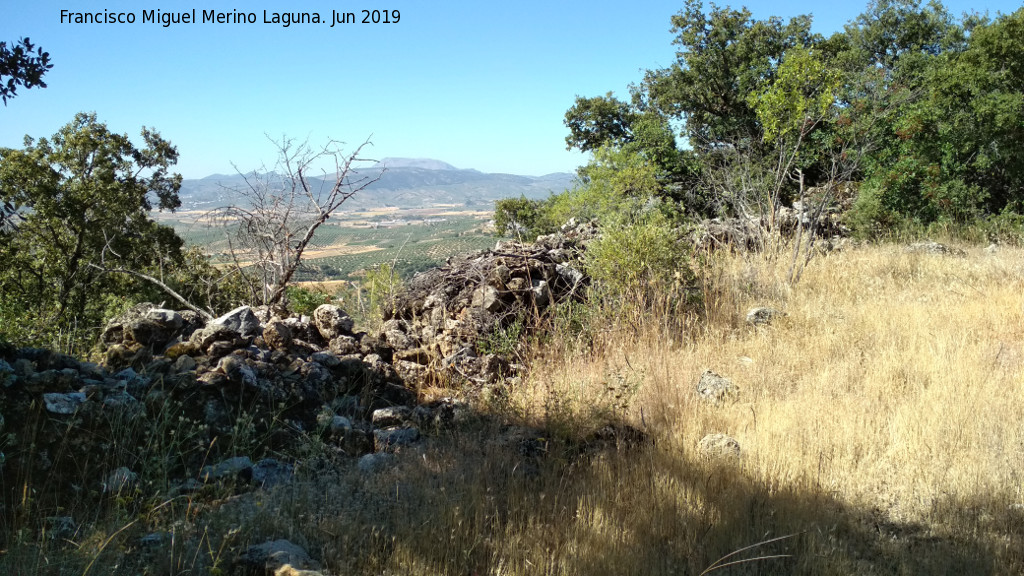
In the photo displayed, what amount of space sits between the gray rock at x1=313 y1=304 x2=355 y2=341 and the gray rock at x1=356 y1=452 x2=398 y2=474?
2188 mm

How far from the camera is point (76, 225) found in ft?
42.8

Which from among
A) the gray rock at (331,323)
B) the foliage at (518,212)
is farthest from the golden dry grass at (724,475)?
the foliage at (518,212)

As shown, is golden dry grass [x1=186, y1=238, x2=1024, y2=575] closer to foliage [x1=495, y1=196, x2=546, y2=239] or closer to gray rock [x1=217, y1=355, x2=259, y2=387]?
gray rock [x1=217, y1=355, x2=259, y2=387]

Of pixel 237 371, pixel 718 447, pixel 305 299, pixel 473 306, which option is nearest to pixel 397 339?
Answer: pixel 473 306

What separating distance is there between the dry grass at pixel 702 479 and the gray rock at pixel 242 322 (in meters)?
2.14

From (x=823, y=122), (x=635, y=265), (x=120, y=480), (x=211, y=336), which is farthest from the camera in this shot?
(x=823, y=122)

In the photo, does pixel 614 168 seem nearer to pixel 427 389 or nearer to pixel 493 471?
pixel 427 389

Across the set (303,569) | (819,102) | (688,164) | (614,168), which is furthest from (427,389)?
(688,164)

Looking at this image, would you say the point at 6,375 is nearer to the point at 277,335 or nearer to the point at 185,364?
the point at 185,364

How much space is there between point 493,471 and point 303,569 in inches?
45.6

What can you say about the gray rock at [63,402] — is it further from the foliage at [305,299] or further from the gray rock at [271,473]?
the foliage at [305,299]

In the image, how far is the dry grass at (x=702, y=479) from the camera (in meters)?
2.57

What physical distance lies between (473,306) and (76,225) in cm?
1117

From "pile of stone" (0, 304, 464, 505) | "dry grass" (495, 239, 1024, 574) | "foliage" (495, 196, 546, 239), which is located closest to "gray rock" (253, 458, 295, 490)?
"pile of stone" (0, 304, 464, 505)
